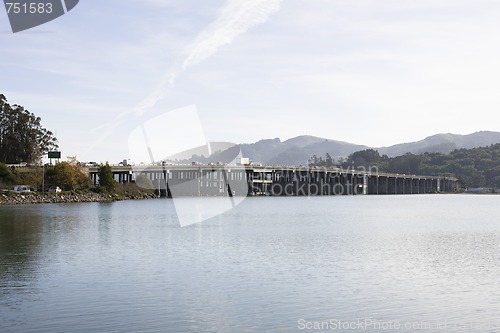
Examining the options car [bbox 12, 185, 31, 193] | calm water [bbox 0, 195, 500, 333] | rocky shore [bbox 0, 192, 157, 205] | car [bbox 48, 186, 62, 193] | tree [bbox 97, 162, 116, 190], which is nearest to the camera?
calm water [bbox 0, 195, 500, 333]

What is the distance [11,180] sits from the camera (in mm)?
143375

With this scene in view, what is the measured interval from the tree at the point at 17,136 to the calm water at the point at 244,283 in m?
114

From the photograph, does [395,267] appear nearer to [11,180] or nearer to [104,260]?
[104,260]

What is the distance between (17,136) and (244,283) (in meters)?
148

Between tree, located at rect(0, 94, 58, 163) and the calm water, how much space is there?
114 metres

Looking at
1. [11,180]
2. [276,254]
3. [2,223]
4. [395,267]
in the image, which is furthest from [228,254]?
[11,180]

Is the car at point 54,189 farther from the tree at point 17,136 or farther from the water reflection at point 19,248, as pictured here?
the water reflection at point 19,248

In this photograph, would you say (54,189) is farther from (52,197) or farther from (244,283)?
(244,283)

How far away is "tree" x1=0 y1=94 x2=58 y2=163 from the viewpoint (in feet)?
550

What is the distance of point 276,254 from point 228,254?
330 cm

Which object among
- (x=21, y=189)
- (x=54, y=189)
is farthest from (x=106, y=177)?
(x=21, y=189)

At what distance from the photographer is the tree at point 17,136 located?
6604 inches

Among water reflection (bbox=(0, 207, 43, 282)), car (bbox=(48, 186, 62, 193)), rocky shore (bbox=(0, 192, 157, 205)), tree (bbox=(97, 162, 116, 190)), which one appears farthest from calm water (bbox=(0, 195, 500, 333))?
tree (bbox=(97, 162, 116, 190))

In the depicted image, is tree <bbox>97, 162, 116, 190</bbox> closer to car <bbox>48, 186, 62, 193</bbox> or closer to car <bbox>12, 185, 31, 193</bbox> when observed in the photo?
car <bbox>48, 186, 62, 193</bbox>
